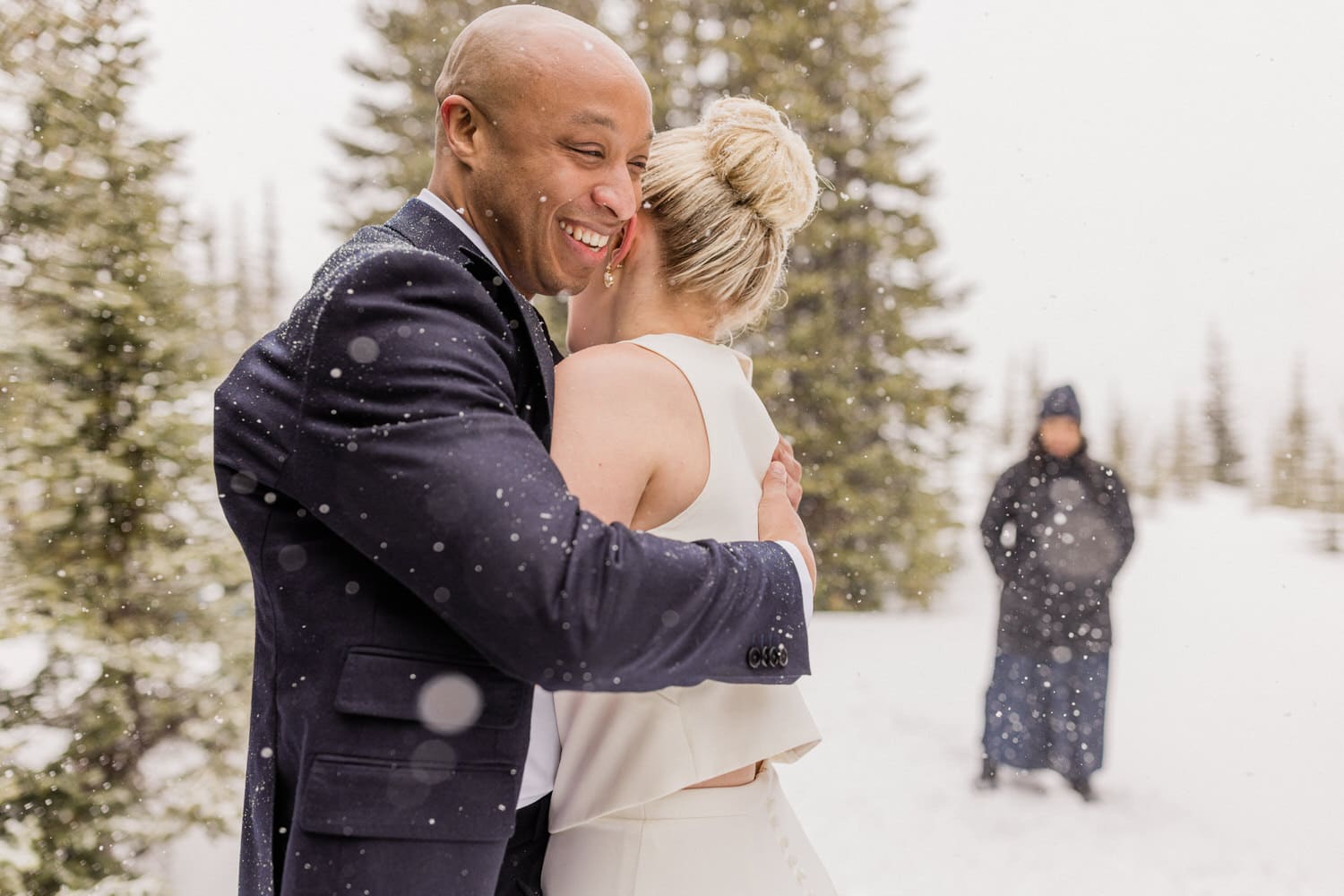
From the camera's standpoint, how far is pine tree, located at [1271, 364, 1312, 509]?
28.0 metres

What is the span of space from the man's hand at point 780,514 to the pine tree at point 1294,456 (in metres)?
32.1

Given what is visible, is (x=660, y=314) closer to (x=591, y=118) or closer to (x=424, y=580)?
(x=591, y=118)

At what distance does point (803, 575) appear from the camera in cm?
114

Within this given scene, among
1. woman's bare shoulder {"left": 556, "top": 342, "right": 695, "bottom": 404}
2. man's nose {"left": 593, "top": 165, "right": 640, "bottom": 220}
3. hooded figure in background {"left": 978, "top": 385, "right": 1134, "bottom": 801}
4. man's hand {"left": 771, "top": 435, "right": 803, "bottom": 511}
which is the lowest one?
hooded figure in background {"left": 978, "top": 385, "right": 1134, "bottom": 801}

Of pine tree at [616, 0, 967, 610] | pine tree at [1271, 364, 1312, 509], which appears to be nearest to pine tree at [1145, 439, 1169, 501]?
pine tree at [1271, 364, 1312, 509]

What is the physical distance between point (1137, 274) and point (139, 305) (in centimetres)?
5382

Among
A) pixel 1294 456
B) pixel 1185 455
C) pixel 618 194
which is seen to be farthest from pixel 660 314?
pixel 1185 455

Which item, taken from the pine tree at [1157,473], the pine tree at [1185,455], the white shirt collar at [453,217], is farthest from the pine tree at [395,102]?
the pine tree at [1185,455]

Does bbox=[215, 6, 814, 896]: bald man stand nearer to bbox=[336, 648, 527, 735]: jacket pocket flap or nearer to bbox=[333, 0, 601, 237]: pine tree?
bbox=[336, 648, 527, 735]: jacket pocket flap

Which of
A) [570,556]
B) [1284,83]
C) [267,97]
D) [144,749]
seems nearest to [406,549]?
[570,556]

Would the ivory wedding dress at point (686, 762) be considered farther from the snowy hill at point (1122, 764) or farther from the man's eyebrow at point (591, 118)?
the snowy hill at point (1122, 764)

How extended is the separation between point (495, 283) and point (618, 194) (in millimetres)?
287

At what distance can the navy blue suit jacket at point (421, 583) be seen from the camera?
84 centimetres

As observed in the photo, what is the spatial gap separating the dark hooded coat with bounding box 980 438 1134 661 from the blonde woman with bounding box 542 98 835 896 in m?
5.23
